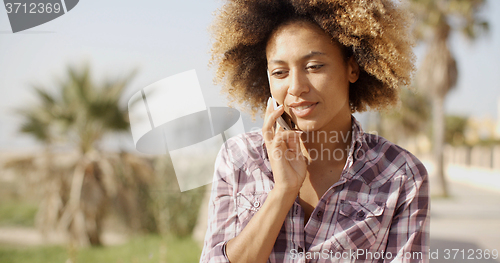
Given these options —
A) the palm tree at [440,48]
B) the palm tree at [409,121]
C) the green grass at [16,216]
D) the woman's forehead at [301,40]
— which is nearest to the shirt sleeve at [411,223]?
the woman's forehead at [301,40]

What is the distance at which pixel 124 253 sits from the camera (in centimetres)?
930

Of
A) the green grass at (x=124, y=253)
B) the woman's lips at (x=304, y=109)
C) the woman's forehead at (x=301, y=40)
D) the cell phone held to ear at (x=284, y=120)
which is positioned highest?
the woman's forehead at (x=301, y=40)

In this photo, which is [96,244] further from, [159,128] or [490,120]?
[490,120]

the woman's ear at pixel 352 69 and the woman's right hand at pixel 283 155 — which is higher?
the woman's ear at pixel 352 69

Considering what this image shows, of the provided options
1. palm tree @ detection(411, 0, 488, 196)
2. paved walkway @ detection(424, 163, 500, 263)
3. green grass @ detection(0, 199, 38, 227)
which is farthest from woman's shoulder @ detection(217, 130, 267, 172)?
palm tree @ detection(411, 0, 488, 196)

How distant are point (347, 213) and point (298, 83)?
60 centimetres

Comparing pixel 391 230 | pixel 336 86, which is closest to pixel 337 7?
pixel 336 86

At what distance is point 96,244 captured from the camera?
29.6 feet

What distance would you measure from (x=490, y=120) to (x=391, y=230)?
176 ft

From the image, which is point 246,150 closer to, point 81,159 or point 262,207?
point 262,207

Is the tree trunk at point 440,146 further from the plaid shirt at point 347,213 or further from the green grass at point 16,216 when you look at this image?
the plaid shirt at point 347,213

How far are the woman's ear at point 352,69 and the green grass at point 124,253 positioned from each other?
21.5ft

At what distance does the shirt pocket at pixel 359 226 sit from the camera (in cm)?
170

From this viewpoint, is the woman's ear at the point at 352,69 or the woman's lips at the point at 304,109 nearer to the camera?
the woman's lips at the point at 304,109
